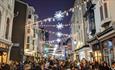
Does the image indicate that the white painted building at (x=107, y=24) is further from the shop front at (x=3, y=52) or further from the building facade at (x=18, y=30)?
the building facade at (x=18, y=30)

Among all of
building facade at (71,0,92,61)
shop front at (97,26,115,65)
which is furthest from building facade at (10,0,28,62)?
shop front at (97,26,115,65)

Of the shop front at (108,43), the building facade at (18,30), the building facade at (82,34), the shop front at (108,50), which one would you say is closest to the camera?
the shop front at (108,43)

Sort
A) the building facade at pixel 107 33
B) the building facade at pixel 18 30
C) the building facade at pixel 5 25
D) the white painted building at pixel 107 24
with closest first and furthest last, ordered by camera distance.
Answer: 1. the white painted building at pixel 107 24
2. the building facade at pixel 107 33
3. the building facade at pixel 5 25
4. the building facade at pixel 18 30

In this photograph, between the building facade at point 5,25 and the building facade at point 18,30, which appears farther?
the building facade at point 18,30

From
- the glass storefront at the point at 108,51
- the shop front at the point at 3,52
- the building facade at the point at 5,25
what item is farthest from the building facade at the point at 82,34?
the shop front at the point at 3,52

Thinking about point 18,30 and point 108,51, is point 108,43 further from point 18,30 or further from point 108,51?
point 18,30

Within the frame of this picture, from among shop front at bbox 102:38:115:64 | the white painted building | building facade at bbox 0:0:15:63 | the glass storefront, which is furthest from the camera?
building facade at bbox 0:0:15:63

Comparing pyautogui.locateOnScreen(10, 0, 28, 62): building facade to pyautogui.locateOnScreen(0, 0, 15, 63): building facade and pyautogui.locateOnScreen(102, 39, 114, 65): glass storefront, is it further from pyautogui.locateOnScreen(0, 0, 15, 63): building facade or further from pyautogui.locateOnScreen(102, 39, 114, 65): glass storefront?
pyautogui.locateOnScreen(102, 39, 114, 65): glass storefront

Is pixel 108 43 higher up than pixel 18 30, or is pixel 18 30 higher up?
pixel 18 30

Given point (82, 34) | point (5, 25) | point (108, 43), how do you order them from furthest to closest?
point (82, 34) < point (5, 25) < point (108, 43)

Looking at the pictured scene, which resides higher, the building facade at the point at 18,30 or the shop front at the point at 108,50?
the building facade at the point at 18,30

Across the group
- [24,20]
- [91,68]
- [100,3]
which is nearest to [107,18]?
[100,3]

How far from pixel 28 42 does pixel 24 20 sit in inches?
432

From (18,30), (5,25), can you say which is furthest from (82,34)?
(5,25)
